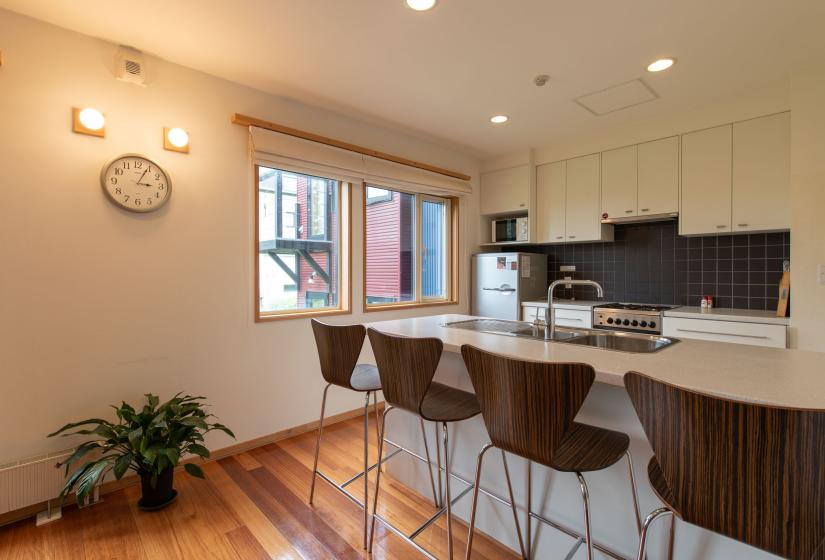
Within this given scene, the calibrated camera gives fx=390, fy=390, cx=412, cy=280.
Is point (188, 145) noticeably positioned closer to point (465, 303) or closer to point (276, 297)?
point (276, 297)

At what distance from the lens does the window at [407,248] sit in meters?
3.69

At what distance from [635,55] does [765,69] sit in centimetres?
95

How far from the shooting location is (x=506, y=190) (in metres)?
4.36

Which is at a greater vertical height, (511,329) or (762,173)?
(762,173)

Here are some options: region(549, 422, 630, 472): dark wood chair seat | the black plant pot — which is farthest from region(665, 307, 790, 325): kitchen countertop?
the black plant pot

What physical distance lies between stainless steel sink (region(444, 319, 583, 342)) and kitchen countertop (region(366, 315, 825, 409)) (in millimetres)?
120

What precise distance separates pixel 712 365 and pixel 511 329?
0.96 metres

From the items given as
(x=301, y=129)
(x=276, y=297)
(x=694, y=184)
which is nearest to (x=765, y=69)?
(x=694, y=184)

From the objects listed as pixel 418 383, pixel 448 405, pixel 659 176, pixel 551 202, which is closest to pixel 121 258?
pixel 418 383

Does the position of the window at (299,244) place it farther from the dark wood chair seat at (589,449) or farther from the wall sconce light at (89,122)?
the dark wood chair seat at (589,449)

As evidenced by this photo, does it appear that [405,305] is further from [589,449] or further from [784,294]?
[784,294]

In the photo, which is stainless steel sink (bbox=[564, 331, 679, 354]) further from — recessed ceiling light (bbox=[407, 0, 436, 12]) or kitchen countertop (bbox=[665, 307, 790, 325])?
recessed ceiling light (bbox=[407, 0, 436, 12])

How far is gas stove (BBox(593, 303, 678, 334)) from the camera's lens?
3.19 meters

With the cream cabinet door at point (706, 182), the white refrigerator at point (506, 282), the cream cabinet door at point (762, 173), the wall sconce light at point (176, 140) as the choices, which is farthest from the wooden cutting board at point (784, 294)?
the wall sconce light at point (176, 140)
